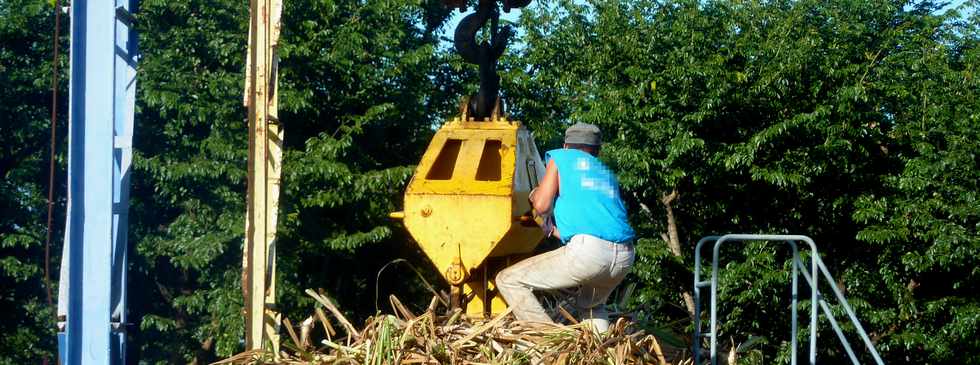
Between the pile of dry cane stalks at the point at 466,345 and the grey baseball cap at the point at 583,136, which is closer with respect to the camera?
the pile of dry cane stalks at the point at 466,345

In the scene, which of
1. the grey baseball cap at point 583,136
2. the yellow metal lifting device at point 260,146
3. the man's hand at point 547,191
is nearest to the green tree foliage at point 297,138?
the grey baseball cap at point 583,136

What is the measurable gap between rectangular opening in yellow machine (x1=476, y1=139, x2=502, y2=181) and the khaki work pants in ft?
2.04

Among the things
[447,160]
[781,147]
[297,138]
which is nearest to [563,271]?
[447,160]

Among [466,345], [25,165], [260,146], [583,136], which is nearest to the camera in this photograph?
[260,146]

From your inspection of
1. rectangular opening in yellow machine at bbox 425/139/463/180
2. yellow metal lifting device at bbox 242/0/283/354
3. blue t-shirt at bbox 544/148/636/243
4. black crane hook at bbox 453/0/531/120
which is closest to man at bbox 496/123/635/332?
blue t-shirt at bbox 544/148/636/243

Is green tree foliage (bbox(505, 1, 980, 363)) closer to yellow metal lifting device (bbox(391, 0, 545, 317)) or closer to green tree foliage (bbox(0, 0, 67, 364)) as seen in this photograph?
green tree foliage (bbox(0, 0, 67, 364))

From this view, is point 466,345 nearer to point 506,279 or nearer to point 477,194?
point 506,279

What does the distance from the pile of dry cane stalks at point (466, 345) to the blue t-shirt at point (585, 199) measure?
1.51 ft

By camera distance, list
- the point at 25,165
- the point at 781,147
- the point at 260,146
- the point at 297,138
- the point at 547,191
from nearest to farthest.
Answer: the point at 260,146 < the point at 547,191 < the point at 781,147 < the point at 297,138 < the point at 25,165

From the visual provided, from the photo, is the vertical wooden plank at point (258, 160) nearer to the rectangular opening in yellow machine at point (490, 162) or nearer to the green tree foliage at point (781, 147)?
the rectangular opening in yellow machine at point (490, 162)

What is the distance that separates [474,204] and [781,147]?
41.4 feet

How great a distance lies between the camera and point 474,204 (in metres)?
6.66

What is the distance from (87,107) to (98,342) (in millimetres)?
1219

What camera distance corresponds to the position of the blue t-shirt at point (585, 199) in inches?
257
